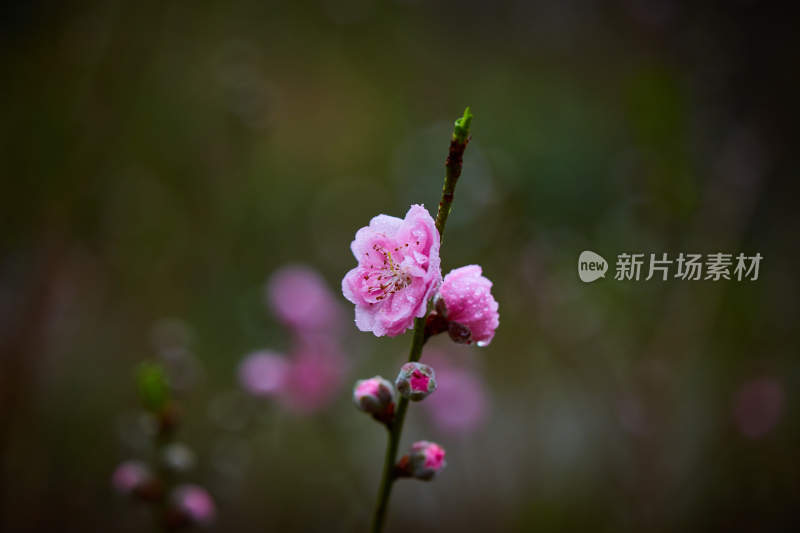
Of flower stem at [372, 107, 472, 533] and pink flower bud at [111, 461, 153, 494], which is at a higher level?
flower stem at [372, 107, 472, 533]

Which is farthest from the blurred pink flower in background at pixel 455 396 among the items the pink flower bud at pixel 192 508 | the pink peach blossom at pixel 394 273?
the pink peach blossom at pixel 394 273

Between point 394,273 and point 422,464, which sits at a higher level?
point 394,273

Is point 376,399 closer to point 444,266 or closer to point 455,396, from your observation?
point 455,396

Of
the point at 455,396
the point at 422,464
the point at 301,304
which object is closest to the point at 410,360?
the point at 422,464

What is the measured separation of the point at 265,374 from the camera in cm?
155

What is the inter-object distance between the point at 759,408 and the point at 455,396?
103 cm

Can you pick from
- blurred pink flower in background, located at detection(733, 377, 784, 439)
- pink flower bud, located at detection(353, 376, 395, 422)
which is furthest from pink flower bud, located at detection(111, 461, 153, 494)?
blurred pink flower in background, located at detection(733, 377, 784, 439)

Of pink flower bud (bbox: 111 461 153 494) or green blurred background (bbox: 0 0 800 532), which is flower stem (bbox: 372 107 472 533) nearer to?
pink flower bud (bbox: 111 461 153 494)

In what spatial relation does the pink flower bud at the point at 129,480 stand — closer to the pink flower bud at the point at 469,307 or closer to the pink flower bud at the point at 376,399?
the pink flower bud at the point at 376,399

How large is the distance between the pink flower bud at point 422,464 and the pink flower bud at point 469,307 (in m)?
0.14

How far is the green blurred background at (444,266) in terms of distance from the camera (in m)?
1.74

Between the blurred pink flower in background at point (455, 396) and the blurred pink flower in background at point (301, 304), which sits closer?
the blurred pink flower in background at point (301, 304)

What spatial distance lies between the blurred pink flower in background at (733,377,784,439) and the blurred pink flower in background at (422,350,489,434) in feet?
2.93

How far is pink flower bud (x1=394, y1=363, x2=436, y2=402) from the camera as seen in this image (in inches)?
24.0
